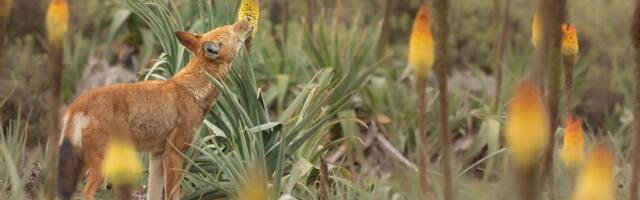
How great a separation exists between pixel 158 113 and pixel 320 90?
141 cm

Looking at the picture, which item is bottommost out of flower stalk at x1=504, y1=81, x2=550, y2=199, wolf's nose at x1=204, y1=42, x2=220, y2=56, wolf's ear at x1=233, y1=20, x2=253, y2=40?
flower stalk at x1=504, y1=81, x2=550, y2=199

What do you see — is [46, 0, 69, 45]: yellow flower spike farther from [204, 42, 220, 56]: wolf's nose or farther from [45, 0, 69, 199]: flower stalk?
[204, 42, 220, 56]: wolf's nose

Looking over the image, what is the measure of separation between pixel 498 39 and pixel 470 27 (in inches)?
135

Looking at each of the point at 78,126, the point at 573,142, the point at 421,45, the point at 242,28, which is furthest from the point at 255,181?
the point at 242,28

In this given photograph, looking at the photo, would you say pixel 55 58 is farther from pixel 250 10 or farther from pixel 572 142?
pixel 250 10

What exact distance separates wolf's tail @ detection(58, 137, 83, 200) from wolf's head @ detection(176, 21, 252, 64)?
799 mm

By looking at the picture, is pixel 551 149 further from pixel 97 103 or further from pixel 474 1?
pixel 474 1

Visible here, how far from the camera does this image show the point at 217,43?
6.11 meters

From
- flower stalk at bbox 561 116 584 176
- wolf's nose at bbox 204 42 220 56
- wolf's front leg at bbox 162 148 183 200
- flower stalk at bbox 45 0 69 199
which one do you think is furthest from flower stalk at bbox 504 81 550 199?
wolf's nose at bbox 204 42 220 56

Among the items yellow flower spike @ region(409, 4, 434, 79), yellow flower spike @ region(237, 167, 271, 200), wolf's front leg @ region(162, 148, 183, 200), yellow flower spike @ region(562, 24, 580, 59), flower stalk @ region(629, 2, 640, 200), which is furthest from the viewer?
wolf's front leg @ region(162, 148, 183, 200)

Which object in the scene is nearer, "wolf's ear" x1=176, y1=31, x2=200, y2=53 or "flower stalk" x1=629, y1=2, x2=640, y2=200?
"flower stalk" x1=629, y1=2, x2=640, y2=200

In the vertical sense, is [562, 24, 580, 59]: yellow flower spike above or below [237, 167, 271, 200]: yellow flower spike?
above

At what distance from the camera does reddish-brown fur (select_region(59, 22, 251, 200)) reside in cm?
559

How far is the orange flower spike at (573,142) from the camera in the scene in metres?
4.53
